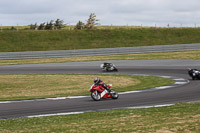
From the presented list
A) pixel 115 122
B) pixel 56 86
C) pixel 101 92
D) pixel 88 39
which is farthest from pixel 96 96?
pixel 88 39

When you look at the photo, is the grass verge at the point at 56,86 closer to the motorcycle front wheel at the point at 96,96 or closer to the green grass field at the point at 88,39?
the motorcycle front wheel at the point at 96,96

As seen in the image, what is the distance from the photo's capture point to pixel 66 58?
4753 cm

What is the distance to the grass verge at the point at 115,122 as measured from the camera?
31.0ft

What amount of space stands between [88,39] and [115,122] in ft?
174

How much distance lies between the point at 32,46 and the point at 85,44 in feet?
27.7

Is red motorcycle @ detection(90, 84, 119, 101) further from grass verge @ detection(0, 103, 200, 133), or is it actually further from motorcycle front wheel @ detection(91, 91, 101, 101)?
grass verge @ detection(0, 103, 200, 133)

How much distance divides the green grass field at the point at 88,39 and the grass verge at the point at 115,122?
148ft

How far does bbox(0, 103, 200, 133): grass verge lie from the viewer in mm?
9438

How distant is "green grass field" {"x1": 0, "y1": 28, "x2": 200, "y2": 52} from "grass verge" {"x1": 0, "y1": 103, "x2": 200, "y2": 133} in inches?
1781

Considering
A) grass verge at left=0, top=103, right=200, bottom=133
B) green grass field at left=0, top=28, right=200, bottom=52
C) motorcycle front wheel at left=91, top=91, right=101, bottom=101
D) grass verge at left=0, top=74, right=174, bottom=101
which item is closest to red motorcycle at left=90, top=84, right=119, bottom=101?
motorcycle front wheel at left=91, top=91, right=101, bottom=101

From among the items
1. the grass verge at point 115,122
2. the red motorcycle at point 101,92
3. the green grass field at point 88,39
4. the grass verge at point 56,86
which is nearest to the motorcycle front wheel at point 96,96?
the red motorcycle at point 101,92

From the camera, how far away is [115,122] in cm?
1097

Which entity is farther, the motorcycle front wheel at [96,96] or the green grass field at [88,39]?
the green grass field at [88,39]

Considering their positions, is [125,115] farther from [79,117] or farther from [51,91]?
[51,91]
